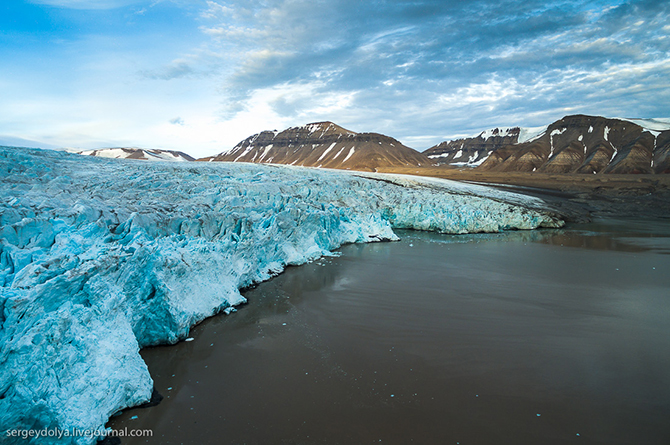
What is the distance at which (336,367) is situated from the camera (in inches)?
162

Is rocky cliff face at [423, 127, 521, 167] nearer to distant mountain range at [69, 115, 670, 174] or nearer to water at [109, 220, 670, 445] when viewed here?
distant mountain range at [69, 115, 670, 174]

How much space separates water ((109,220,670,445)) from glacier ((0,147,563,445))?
408 millimetres

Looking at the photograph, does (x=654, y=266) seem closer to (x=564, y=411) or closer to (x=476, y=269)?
(x=476, y=269)

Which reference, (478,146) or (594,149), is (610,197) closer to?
(594,149)

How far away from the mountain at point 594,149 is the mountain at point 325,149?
23.6 metres

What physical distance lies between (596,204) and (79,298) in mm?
27965

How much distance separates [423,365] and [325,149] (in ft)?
303

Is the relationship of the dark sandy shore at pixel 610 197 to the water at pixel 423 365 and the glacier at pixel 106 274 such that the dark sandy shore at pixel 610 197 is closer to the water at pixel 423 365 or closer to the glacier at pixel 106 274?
the water at pixel 423 365

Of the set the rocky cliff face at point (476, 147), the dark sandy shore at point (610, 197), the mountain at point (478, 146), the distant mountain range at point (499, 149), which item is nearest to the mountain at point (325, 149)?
the distant mountain range at point (499, 149)

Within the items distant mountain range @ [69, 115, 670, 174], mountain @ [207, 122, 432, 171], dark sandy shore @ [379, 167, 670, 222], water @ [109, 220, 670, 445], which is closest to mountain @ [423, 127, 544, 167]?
distant mountain range @ [69, 115, 670, 174]

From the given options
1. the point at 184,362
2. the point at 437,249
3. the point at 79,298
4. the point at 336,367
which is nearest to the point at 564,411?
the point at 336,367

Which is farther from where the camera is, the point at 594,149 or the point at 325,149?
the point at 325,149

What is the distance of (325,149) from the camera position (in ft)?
308

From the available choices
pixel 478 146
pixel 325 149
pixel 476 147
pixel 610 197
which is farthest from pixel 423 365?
pixel 478 146
